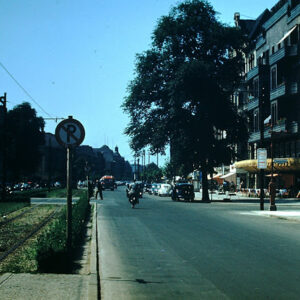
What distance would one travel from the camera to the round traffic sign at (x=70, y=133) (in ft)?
36.4

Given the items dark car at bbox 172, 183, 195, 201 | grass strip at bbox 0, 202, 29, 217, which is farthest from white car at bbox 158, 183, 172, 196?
grass strip at bbox 0, 202, 29, 217

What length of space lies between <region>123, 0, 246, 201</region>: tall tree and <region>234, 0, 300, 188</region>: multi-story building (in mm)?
3499

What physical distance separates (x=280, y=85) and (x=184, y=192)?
504 inches

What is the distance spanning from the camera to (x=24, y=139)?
9094 cm

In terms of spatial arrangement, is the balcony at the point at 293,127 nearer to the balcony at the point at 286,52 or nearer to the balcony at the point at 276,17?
→ the balcony at the point at 286,52

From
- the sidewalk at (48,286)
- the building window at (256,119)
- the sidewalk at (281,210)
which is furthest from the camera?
the building window at (256,119)

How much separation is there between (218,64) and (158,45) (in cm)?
549

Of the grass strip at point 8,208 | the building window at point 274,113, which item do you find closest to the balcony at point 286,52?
the building window at point 274,113

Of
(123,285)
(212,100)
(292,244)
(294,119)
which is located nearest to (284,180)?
(294,119)

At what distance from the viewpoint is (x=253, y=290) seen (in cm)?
838

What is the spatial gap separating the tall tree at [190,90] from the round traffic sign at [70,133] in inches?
1481

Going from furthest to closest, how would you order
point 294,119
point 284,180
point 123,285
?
point 284,180 → point 294,119 → point 123,285

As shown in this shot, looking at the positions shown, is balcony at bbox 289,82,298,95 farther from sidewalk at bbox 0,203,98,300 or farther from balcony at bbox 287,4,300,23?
sidewalk at bbox 0,203,98,300

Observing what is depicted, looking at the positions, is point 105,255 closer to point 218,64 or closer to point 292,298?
point 292,298
